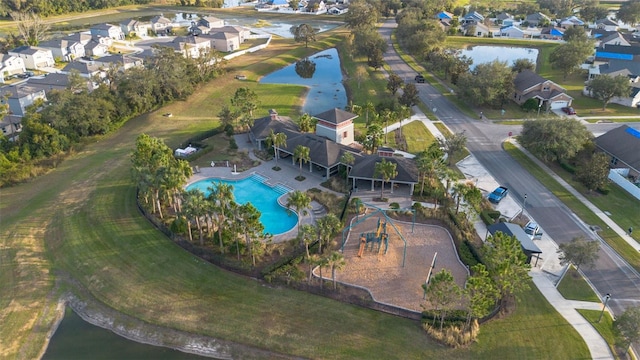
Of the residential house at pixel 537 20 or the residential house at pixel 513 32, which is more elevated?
the residential house at pixel 537 20

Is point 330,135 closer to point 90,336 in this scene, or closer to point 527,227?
point 527,227

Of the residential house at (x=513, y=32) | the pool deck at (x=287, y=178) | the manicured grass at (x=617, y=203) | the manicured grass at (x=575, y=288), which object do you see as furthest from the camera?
the residential house at (x=513, y=32)

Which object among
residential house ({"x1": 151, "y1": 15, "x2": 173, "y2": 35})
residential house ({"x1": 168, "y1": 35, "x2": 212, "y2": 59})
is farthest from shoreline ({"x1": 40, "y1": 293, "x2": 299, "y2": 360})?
residential house ({"x1": 151, "y1": 15, "x2": 173, "y2": 35})

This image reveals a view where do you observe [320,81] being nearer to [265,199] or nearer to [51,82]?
[51,82]

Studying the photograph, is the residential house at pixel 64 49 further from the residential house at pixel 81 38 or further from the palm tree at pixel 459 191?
the palm tree at pixel 459 191

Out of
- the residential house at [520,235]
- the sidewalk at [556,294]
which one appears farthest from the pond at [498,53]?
the sidewalk at [556,294]

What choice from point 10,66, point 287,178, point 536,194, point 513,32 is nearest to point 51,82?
point 10,66

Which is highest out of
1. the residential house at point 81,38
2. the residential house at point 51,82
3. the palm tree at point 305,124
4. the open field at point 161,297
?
the residential house at point 81,38

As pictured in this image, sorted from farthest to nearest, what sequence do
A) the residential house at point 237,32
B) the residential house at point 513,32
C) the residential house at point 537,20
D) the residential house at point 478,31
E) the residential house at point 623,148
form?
1. the residential house at point 537,20
2. the residential house at point 478,31
3. the residential house at point 513,32
4. the residential house at point 237,32
5. the residential house at point 623,148
